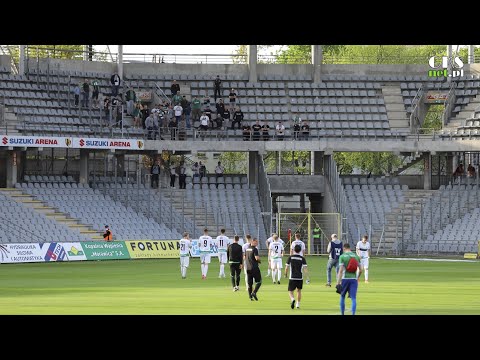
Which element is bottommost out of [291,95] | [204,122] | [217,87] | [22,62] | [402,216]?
[402,216]

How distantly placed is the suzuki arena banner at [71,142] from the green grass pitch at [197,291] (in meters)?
9.21

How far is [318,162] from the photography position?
7056 cm

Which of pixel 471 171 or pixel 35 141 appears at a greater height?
pixel 35 141

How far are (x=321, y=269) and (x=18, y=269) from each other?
13366 millimetres

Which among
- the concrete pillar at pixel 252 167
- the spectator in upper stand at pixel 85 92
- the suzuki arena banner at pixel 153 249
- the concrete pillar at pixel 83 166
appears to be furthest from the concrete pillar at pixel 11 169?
the concrete pillar at pixel 252 167

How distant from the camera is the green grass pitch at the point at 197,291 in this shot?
99.3 feet

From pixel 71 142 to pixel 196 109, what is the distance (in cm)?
1062

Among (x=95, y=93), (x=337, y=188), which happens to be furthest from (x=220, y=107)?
(x=337, y=188)

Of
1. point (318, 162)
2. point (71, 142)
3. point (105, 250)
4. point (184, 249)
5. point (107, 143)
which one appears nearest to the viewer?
point (184, 249)

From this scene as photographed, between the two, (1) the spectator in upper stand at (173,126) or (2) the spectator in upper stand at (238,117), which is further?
(2) the spectator in upper stand at (238,117)

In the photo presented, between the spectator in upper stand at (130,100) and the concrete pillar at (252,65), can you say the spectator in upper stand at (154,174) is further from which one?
the concrete pillar at (252,65)

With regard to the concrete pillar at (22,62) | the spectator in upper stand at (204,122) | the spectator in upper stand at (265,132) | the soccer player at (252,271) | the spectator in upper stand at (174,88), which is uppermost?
the concrete pillar at (22,62)

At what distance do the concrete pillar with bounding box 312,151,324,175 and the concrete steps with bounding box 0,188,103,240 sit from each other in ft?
52.8

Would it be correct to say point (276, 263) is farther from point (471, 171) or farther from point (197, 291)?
point (471, 171)
